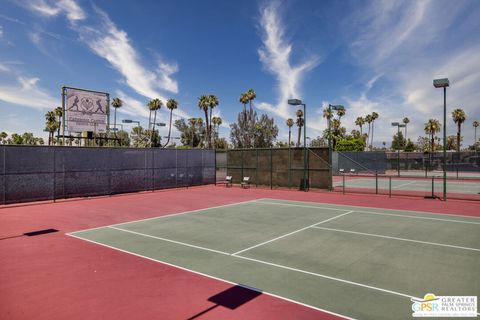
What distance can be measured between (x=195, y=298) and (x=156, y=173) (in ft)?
71.7

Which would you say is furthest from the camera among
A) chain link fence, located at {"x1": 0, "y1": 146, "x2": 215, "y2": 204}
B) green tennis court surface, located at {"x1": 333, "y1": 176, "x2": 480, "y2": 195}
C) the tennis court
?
green tennis court surface, located at {"x1": 333, "y1": 176, "x2": 480, "y2": 195}

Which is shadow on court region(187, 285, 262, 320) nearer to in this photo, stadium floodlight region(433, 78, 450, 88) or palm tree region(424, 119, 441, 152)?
stadium floodlight region(433, 78, 450, 88)

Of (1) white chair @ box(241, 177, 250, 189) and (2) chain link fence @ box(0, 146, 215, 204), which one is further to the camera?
(1) white chair @ box(241, 177, 250, 189)

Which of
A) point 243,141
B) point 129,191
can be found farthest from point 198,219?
point 243,141

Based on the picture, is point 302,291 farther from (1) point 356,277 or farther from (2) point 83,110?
(2) point 83,110

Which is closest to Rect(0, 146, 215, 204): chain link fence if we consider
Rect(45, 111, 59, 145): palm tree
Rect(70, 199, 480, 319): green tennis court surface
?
Rect(70, 199, 480, 319): green tennis court surface

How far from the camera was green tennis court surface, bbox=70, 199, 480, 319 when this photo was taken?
23.1 feet

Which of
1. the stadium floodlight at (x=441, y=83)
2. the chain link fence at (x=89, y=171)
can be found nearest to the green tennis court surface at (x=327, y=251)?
the stadium floodlight at (x=441, y=83)

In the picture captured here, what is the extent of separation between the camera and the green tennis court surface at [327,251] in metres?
7.03
